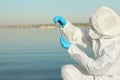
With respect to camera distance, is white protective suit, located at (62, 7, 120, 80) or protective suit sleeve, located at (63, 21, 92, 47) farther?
protective suit sleeve, located at (63, 21, 92, 47)

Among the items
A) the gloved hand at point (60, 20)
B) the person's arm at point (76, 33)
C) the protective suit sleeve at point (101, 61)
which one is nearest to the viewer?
Result: the protective suit sleeve at point (101, 61)

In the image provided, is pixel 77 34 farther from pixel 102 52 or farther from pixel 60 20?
pixel 102 52

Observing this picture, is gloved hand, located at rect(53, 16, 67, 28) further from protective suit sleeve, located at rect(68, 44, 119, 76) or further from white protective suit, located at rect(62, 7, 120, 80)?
protective suit sleeve, located at rect(68, 44, 119, 76)

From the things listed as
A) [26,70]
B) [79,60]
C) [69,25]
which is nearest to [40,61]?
[26,70]

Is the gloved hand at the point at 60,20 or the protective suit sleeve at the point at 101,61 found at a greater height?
the gloved hand at the point at 60,20

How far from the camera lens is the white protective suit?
17.3 feet

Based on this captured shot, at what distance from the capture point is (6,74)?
28.5 ft

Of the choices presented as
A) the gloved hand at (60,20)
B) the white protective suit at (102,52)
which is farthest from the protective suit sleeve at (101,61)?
the gloved hand at (60,20)

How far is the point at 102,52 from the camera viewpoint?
5.39 metres

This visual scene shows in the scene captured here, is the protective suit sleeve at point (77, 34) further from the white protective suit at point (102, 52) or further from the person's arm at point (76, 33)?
the white protective suit at point (102, 52)

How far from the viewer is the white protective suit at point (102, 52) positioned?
526cm

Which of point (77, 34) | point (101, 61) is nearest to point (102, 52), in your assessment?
point (101, 61)

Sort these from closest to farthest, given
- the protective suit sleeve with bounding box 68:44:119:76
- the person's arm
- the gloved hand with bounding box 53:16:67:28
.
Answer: the protective suit sleeve with bounding box 68:44:119:76 < the gloved hand with bounding box 53:16:67:28 < the person's arm

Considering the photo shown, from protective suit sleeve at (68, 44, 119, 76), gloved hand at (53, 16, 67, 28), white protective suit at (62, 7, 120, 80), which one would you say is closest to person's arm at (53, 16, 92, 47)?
gloved hand at (53, 16, 67, 28)
